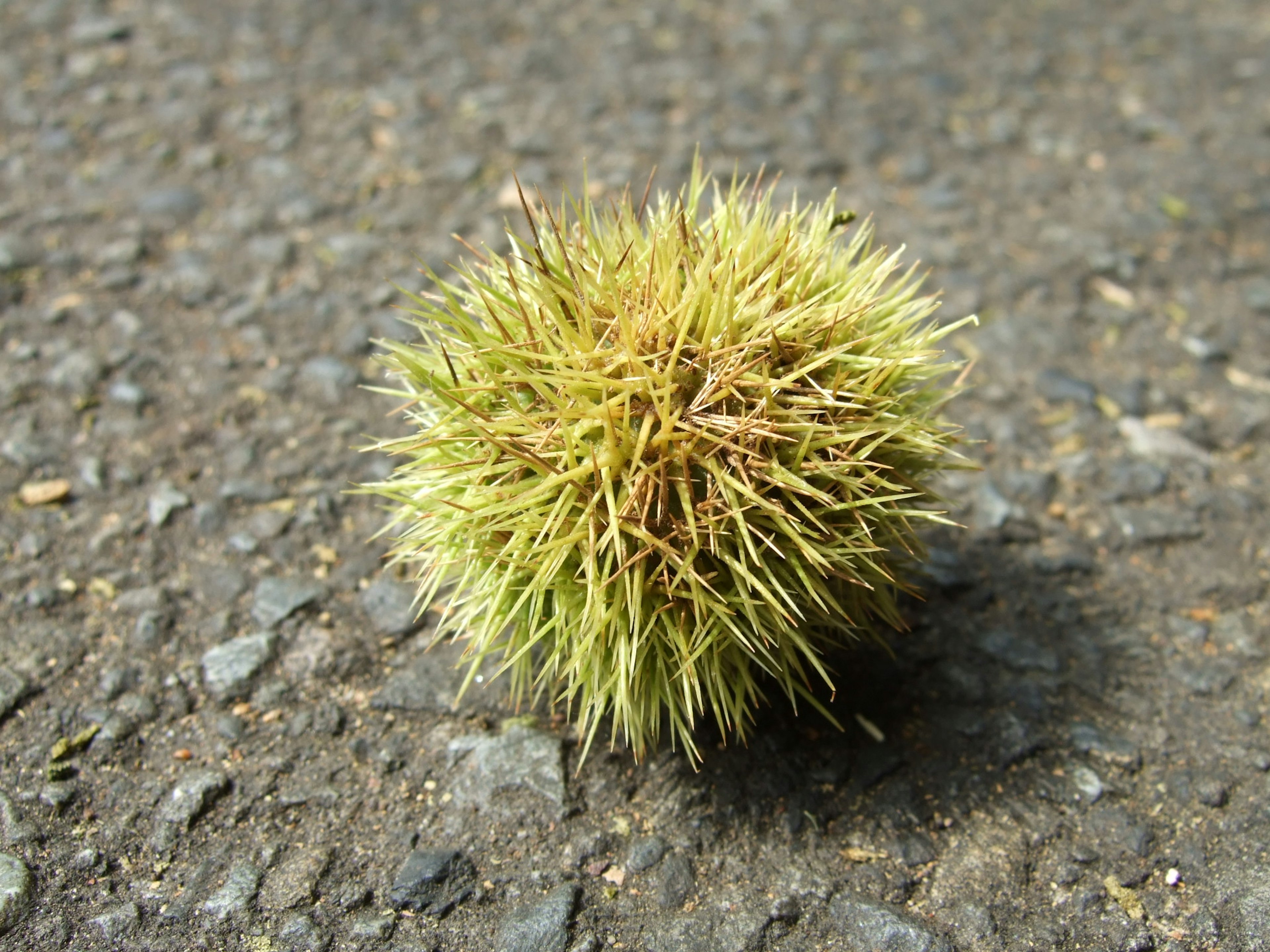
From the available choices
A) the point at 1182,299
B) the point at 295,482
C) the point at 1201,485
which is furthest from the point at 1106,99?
the point at 295,482

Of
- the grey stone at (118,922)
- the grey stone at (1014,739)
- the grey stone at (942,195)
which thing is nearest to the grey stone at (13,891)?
the grey stone at (118,922)

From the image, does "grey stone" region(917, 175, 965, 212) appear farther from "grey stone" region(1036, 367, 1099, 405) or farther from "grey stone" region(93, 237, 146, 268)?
"grey stone" region(93, 237, 146, 268)

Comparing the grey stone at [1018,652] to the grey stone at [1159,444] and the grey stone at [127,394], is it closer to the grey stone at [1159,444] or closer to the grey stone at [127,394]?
the grey stone at [1159,444]

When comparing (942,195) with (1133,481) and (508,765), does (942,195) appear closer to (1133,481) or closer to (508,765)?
(1133,481)

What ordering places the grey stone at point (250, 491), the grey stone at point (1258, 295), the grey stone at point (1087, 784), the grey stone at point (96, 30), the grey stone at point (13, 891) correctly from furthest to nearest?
the grey stone at point (96, 30) → the grey stone at point (1258, 295) → the grey stone at point (250, 491) → the grey stone at point (1087, 784) → the grey stone at point (13, 891)

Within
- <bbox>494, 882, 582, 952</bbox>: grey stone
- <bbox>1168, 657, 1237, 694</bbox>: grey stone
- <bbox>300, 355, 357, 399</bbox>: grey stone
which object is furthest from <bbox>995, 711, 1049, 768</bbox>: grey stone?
<bbox>300, 355, 357, 399</bbox>: grey stone

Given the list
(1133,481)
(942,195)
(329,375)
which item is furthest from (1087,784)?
(942,195)
